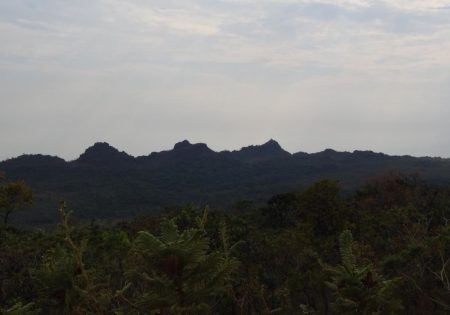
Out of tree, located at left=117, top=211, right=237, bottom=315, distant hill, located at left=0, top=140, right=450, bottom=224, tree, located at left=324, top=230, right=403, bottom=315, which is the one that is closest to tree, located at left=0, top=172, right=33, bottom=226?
distant hill, located at left=0, top=140, right=450, bottom=224

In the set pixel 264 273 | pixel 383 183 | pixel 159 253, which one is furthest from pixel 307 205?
pixel 159 253

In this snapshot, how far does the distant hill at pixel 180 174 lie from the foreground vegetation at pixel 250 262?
229ft

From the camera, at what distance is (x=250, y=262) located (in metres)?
19.7

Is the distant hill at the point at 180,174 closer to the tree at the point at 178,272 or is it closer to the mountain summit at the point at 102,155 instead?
the mountain summit at the point at 102,155

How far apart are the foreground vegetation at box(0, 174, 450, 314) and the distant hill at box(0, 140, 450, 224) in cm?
6993

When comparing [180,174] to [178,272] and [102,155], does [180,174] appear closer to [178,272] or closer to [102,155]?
[102,155]

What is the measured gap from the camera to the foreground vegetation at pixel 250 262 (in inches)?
146

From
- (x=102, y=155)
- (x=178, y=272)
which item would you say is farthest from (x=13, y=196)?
(x=102, y=155)

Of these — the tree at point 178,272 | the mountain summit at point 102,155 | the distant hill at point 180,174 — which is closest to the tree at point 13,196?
the distant hill at point 180,174

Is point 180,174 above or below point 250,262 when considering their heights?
above

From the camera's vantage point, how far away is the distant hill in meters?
110

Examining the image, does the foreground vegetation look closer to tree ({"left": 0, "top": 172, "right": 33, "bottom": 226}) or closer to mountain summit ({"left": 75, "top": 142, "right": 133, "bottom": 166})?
tree ({"left": 0, "top": 172, "right": 33, "bottom": 226})

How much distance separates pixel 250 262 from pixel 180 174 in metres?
137

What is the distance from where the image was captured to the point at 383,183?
45781 millimetres
